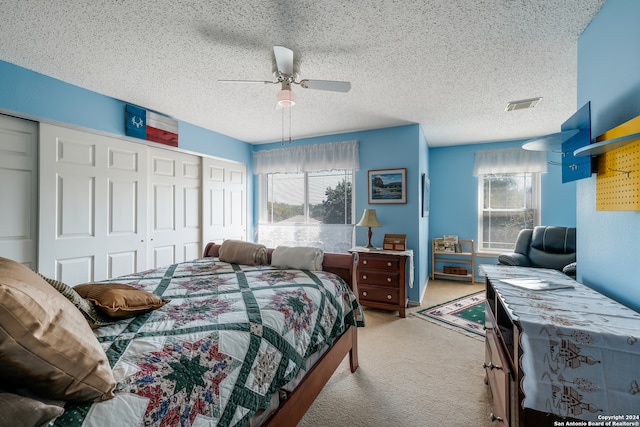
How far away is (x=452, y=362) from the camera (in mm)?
2381

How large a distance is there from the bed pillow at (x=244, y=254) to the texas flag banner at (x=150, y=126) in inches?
73.0

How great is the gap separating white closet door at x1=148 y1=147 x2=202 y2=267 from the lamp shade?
2390 millimetres

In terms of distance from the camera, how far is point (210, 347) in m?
1.06

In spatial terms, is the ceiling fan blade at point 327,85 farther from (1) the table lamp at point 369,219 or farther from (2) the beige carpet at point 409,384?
(2) the beige carpet at point 409,384

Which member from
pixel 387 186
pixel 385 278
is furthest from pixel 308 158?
pixel 385 278

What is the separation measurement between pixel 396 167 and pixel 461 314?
2.06m

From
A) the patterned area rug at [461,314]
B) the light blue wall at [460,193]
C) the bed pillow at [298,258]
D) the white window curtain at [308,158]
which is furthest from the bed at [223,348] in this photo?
the light blue wall at [460,193]

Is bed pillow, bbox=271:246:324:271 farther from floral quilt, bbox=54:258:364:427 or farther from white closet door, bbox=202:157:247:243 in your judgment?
white closet door, bbox=202:157:247:243

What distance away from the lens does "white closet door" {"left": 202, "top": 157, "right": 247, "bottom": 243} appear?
423 centimetres

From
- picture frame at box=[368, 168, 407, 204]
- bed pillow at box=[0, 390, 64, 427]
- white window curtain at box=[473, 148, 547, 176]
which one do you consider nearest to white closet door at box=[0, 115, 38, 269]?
bed pillow at box=[0, 390, 64, 427]

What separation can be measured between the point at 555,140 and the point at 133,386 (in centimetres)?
249

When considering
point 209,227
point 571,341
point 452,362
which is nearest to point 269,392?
point 571,341

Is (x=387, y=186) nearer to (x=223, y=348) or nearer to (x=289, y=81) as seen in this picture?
(x=289, y=81)

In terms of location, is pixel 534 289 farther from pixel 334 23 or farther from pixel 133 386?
pixel 334 23
